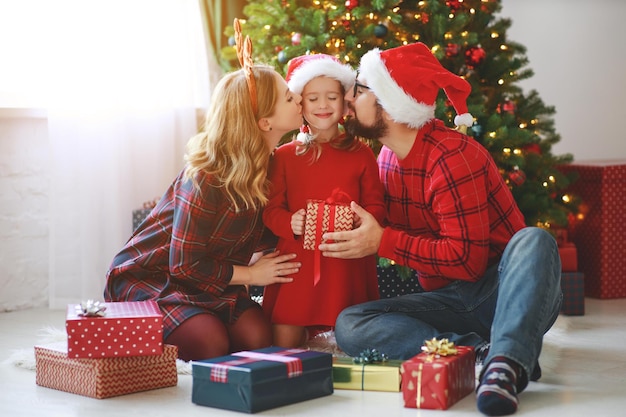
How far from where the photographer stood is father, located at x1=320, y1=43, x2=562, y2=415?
7.57 ft

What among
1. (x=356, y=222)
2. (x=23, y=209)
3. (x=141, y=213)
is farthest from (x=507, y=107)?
(x=23, y=209)

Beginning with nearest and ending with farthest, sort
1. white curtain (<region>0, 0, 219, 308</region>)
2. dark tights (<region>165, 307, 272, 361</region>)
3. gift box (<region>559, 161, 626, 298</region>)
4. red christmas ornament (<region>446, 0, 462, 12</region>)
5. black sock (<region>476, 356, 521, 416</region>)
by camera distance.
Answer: black sock (<region>476, 356, 521, 416</region>) → dark tights (<region>165, 307, 272, 361</region>) → red christmas ornament (<region>446, 0, 462, 12</region>) → white curtain (<region>0, 0, 219, 308</region>) → gift box (<region>559, 161, 626, 298</region>)

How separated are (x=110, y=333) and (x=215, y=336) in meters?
0.38

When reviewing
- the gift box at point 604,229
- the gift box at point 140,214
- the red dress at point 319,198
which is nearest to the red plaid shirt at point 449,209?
the red dress at point 319,198

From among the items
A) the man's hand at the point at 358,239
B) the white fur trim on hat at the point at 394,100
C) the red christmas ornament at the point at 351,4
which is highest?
the red christmas ornament at the point at 351,4

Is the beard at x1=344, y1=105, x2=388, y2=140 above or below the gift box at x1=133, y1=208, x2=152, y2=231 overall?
above

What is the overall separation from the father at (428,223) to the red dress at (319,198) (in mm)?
75

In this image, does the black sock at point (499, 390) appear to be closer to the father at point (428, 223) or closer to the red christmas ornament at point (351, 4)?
the father at point (428, 223)

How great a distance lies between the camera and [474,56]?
335cm

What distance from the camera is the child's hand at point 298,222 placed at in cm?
247

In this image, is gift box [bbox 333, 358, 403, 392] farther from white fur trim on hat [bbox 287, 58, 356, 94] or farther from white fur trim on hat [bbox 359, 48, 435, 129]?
white fur trim on hat [bbox 287, 58, 356, 94]

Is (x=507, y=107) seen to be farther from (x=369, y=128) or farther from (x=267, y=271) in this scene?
(x=267, y=271)

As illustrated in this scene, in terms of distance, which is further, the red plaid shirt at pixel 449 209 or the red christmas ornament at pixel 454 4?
the red christmas ornament at pixel 454 4

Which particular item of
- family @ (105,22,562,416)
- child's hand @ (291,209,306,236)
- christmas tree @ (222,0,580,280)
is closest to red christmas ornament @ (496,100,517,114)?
christmas tree @ (222,0,580,280)
